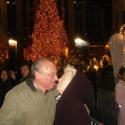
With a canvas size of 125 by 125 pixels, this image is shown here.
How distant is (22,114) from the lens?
5.39m

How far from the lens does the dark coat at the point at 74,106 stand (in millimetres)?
6117

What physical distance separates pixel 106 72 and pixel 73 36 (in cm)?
3798

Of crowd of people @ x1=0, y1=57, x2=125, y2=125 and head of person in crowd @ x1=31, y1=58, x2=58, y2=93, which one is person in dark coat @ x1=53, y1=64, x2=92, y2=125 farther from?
head of person in crowd @ x1=31, y1=58, x2=58, y2=93

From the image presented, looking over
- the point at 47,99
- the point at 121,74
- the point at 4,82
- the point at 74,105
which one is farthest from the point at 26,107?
the point at 4,82

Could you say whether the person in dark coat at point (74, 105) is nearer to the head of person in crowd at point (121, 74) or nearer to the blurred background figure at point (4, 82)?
the head of person in crowd at point (121, 74)

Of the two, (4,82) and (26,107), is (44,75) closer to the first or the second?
(26,107)

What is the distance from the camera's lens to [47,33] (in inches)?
1991

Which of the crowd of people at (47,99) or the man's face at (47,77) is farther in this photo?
the man's face at (47,77)

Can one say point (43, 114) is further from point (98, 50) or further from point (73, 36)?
point (98, 50)

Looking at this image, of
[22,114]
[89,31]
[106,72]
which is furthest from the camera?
[89,31]

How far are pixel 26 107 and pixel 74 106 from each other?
33.4 inches

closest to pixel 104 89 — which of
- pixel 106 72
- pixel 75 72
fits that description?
pixel 106 72

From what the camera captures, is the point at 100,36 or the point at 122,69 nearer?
Answer: the point at 122,69

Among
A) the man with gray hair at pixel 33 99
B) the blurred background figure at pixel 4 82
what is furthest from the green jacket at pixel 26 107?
the blurred background figure at pixel 4 82
